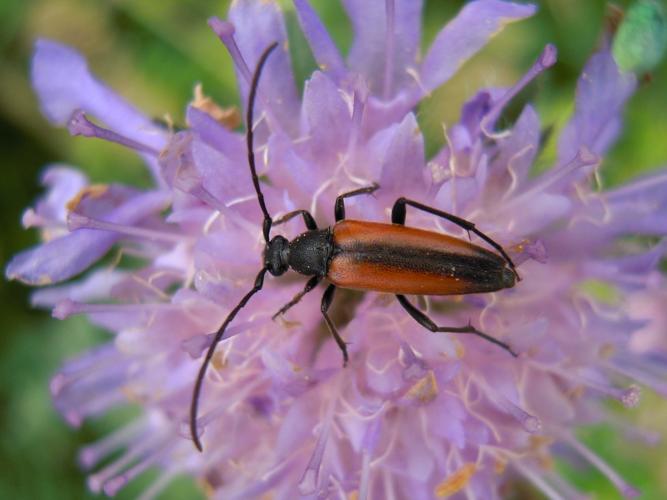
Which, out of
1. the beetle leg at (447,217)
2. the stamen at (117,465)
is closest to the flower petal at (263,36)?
the beetle leg at (447,217)

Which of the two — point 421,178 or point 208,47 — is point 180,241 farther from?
point 208,47

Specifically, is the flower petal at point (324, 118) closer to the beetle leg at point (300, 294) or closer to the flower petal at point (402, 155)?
the flower petal at point (402, 155)

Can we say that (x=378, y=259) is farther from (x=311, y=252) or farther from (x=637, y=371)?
(x=637, y=371)

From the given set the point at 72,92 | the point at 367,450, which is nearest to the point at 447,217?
the point at 367,450

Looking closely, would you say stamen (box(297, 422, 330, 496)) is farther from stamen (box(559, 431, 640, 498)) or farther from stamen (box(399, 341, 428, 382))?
stamen (box(559, 431, 640, 498))

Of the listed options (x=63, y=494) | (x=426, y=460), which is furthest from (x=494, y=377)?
(x=63, y=494)

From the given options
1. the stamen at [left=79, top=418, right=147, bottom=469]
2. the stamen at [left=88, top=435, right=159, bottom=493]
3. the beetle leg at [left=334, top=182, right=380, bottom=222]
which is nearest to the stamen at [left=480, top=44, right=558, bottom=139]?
the beetle leg at [left=334, top=182, right=380, bottom=222]
